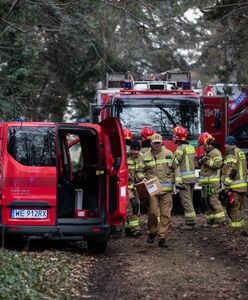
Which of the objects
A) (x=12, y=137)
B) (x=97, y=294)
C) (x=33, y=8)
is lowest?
(x=97, y=294)

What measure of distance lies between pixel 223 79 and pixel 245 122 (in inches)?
90.1

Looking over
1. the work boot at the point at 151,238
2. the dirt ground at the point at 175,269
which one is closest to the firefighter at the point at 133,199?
the dirt ground at the point at 175,269

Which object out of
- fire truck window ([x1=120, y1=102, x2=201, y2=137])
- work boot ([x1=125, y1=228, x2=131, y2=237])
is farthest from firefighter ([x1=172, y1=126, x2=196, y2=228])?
→ fire truck window ([x1=120, y1=102, x2=201, y2=137])

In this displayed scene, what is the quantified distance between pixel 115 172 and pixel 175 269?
191cm

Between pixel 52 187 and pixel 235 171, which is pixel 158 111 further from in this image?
pixel 52 187

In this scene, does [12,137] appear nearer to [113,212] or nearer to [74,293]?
[113,212]

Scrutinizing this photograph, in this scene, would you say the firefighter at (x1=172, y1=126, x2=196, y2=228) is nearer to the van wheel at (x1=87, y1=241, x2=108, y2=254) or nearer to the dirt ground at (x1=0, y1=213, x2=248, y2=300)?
the dirt ground at (x1=0, y1=213, x2=248, y2=300)

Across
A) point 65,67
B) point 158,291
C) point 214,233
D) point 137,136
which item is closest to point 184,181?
point 214,233

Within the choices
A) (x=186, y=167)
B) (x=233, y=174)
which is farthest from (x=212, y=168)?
(x=233, y=174)

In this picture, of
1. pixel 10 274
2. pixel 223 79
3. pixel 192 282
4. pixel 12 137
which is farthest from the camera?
pixel 223 79

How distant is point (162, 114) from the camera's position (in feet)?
54.1

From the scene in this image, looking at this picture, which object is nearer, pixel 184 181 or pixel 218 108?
pixel 184 181

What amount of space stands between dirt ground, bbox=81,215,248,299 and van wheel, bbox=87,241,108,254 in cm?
12

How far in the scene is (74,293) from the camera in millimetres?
7855
